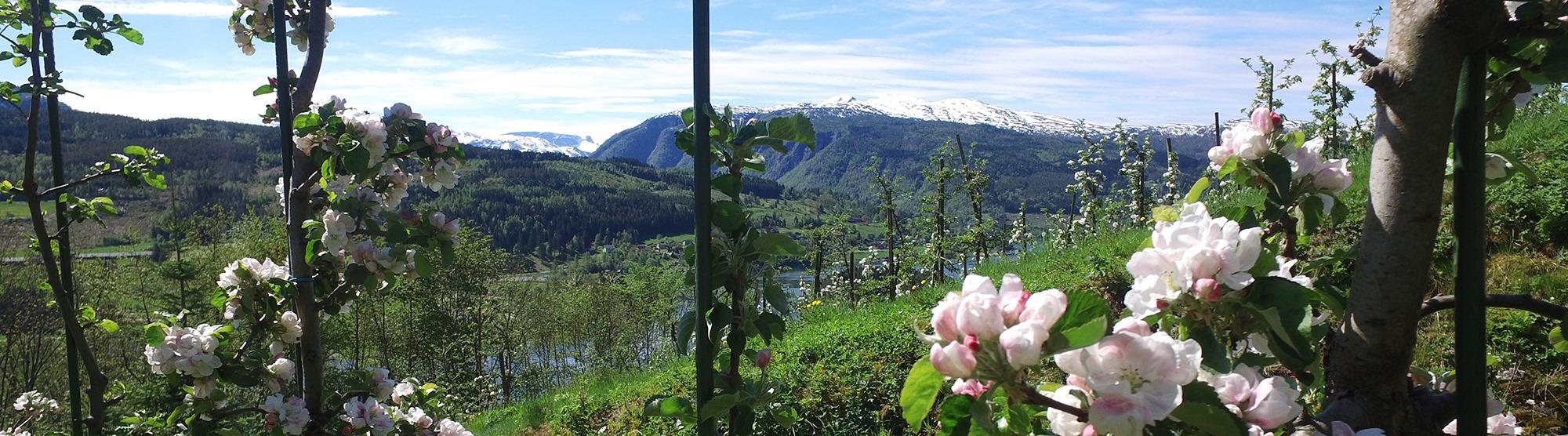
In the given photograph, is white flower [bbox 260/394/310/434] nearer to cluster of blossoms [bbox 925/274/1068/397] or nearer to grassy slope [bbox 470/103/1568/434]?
grassy slope [bbox 470/103/1568/434]

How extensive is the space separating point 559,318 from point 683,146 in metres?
31.2

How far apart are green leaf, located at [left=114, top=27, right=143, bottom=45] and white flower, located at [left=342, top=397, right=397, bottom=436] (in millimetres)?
1181

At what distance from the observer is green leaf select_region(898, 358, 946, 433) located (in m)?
0.67

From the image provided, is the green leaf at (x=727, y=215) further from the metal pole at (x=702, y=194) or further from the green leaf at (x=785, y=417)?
the green leaf at (x=785, y=417)

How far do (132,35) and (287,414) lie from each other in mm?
1179

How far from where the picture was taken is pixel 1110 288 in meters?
4.30

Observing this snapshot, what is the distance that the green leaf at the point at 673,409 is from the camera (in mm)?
1215

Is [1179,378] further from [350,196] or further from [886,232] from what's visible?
[886,232]

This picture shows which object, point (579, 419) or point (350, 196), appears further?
point (579, 419)

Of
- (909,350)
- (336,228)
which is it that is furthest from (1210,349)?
(909,350)

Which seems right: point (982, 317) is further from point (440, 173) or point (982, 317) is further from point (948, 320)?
point (440, 173)

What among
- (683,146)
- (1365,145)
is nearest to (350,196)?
(683,146)

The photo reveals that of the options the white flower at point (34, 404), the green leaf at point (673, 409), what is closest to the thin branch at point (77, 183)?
the white flower at point (34, 404)

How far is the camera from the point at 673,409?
1213mm
